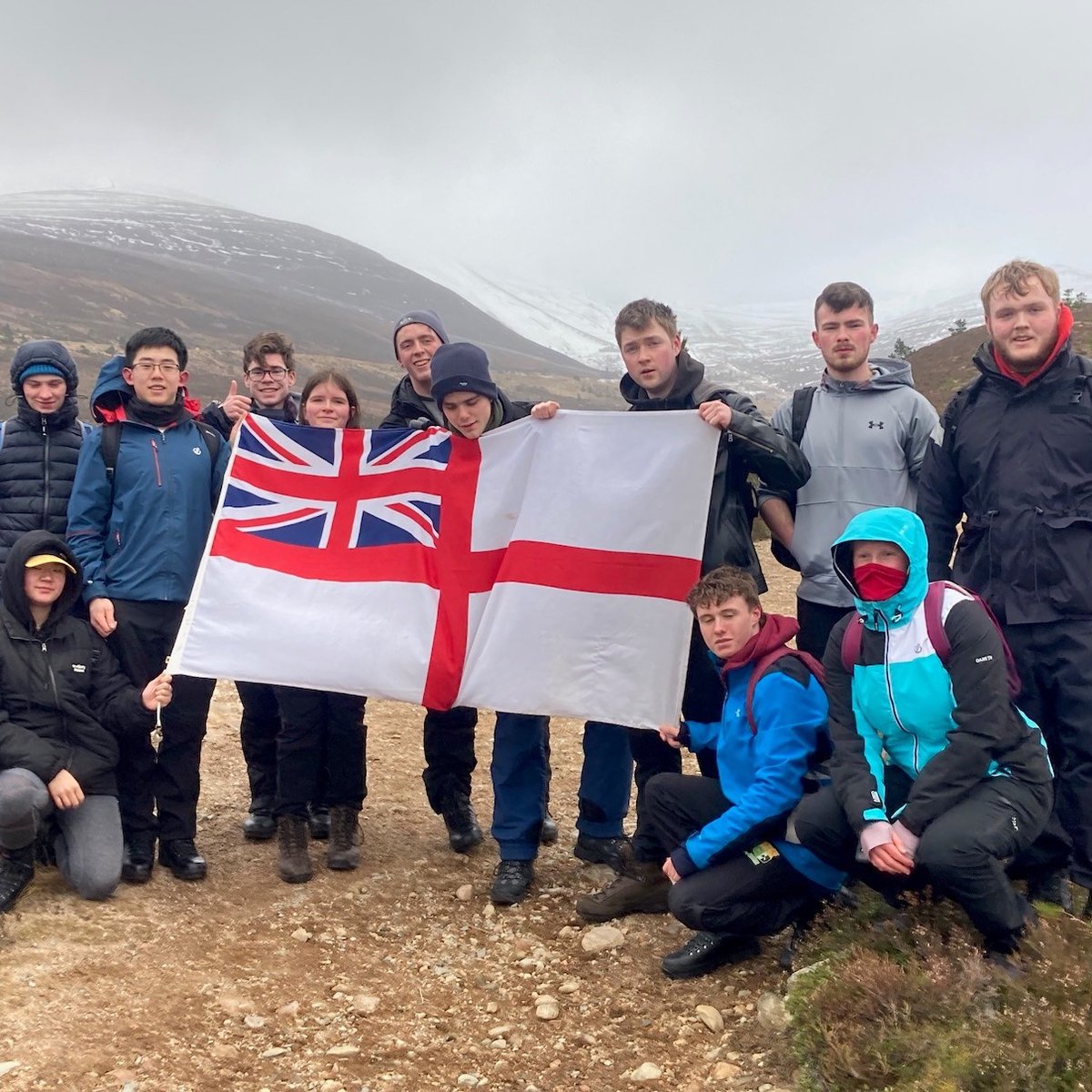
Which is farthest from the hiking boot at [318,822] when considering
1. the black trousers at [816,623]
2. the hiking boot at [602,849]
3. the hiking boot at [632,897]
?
the black trousers at [816,623]

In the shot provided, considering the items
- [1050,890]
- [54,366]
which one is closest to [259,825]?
[54,366]

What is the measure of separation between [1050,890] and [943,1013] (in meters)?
1.32

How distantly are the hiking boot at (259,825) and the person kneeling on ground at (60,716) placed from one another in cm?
114

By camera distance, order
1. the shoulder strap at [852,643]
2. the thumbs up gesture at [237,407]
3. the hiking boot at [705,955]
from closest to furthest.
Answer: the shoulder strap at [852,643]
the hiking boot at [705,955]
the thumbs up gesture at [237,407]

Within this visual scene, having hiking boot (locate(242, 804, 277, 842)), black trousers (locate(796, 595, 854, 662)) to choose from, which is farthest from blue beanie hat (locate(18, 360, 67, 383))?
black trousers (locate(796, 595, 854, 662))

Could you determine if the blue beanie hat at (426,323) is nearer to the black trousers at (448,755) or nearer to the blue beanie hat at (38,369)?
the blue beanie hat at (38,369)

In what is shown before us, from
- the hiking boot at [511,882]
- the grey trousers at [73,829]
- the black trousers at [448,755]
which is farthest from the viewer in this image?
the black trousers at [448,755]

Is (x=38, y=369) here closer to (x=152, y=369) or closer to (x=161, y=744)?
(x=152, y=369)

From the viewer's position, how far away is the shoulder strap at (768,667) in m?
4.80

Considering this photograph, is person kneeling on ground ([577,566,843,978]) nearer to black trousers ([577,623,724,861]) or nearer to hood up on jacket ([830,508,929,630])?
black trousers ([577,623,724,861])

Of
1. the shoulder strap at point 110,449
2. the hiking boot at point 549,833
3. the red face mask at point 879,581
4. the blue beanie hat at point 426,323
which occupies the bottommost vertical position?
the hiking boot at point 549,833

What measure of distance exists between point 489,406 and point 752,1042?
3.68 m

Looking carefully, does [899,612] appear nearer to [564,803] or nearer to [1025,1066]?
[1025,1066]

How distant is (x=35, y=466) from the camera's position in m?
5.95
